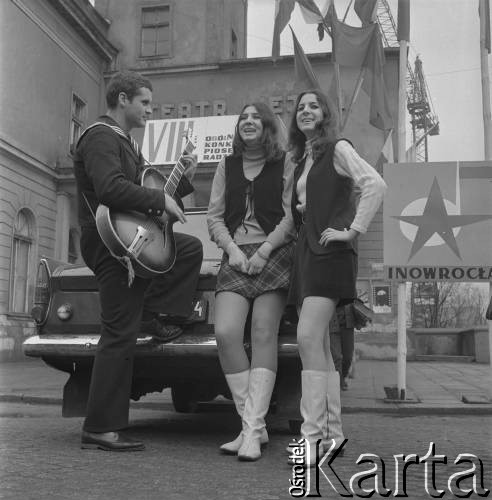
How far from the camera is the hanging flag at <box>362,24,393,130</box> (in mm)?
12328

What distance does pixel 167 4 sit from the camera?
2553cm

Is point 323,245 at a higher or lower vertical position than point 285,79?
lower

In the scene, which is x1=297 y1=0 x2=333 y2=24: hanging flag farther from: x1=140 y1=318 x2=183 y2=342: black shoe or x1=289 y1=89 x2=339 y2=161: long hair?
x1=140 y1=318 x2=183 y2=342: black shoe

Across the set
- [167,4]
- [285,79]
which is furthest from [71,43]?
[285,79]

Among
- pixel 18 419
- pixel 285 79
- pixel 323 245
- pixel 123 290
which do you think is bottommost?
pixel 18 419

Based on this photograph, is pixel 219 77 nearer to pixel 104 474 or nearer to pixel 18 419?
pixel 18 419

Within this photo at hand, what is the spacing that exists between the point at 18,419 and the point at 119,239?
9.43ft

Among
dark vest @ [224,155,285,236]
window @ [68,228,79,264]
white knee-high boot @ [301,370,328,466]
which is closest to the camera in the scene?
white knee-high boot @ [301,370,328,466]

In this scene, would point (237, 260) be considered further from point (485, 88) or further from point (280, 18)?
point (280, 18)

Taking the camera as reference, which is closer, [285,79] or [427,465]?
[427,465]

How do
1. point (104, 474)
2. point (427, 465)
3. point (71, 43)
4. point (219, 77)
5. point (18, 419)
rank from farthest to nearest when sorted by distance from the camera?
1. point (219, 77)
2. point (71, 43)
3. point (18, 419)
4. point (427, 465)
5. point (104, 474)

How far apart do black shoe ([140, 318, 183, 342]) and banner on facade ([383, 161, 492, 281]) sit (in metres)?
4.20

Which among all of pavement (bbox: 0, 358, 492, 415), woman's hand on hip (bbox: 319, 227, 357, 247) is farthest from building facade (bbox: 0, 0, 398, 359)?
woman's hand on hip (bbox: 319, 227, 357, 247)

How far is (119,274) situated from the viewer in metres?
3.94
